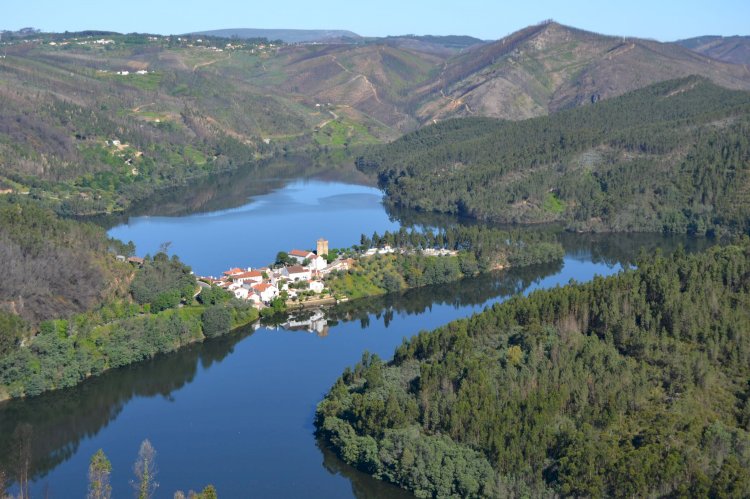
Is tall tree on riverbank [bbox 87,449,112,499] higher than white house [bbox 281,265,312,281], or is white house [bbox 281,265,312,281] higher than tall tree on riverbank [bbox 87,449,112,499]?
white house [bbox 281,265,312,281]

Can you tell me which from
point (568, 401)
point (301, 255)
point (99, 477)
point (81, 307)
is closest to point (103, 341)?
point (81, 307)

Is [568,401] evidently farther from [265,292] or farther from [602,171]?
[602,171]

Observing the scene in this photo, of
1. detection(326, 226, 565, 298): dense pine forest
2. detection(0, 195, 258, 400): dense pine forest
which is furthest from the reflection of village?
detection(0, 195, 258, 400): dense pine forest

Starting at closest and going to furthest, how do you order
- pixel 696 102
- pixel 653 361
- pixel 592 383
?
pixel 592 383, pixel 653 361, pixel 696 102

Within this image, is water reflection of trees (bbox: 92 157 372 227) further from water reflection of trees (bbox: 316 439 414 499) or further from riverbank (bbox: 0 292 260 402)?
water reflection of trees (bbox: 316 439 414 499)

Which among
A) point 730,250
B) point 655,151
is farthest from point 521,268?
point 655,151

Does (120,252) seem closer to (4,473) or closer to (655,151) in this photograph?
(4,473)

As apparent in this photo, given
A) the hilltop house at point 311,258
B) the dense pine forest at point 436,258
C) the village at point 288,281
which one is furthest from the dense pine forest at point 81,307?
the dense pine forest at point 436,258
